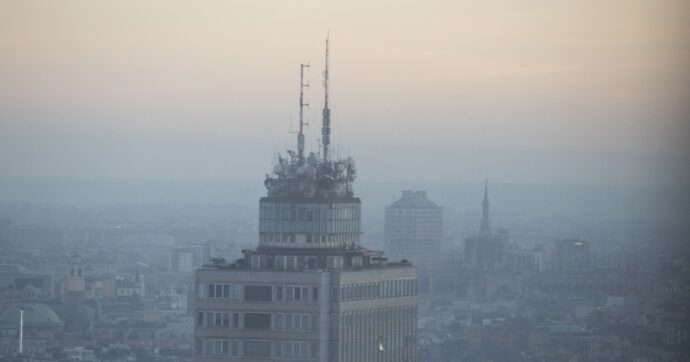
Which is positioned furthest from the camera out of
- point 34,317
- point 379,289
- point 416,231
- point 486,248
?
point 486,248

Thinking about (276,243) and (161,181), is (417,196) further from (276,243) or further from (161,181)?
(276,243)

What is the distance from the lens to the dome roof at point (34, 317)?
100 meters

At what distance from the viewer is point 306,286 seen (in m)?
38.4

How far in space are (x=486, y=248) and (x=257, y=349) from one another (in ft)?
215

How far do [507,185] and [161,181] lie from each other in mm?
17722

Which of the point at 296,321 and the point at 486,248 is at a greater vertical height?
the point at 486,248

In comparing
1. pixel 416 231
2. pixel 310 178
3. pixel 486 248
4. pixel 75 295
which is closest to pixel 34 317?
pixel 75 295

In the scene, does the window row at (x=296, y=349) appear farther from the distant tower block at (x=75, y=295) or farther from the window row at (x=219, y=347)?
the distant tower block at (x=75, y=295)

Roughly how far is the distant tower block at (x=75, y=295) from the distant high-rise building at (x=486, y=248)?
683 inches

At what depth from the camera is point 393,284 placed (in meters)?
40.5

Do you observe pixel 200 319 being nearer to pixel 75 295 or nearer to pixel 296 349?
pixel 296 349

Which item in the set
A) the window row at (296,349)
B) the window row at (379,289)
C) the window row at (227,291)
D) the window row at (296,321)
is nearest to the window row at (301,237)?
the window row at (379,289)

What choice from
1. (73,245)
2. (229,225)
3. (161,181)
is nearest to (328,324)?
(229,225)

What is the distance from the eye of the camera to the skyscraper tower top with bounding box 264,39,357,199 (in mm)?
39938
